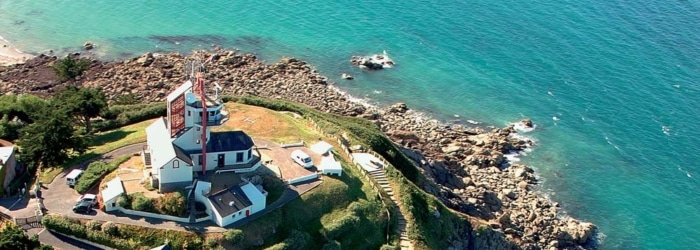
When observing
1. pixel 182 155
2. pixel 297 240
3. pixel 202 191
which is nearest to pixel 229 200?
pixel 202 191

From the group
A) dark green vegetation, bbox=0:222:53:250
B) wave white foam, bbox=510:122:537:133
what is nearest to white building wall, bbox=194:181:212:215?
dark green vegetation, bbox=0:222:53:250

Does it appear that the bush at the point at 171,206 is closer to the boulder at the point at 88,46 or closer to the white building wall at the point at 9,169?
the white building wall at the point at 9,169

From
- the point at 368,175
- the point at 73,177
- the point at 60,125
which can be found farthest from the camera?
the point at 368,175

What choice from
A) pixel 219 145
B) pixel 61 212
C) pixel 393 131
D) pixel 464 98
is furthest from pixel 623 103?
pixel 61 212

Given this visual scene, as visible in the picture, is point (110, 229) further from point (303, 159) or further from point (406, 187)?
point (406, 187)

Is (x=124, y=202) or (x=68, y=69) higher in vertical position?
(x=124, y=202)

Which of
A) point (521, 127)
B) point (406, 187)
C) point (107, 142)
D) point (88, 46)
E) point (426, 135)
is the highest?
point (107, 142)

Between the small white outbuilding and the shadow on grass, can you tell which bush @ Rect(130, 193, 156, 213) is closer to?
the small white outbuilding

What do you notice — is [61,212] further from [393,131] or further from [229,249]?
[393,131]
